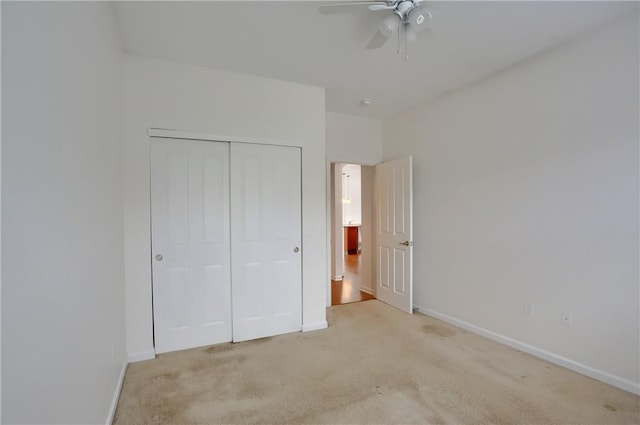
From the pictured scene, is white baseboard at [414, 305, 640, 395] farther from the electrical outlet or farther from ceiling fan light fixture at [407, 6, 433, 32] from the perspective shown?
ceiling fan light fixture at [407, 6, 433, 32]

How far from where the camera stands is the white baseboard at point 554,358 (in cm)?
220

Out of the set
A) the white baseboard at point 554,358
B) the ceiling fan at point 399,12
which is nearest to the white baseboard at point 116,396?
the ceiling fan at point 399,12

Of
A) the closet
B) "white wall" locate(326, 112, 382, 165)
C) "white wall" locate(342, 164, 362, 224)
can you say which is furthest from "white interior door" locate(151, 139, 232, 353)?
"white wall" locate(342, 164, 362, 224)

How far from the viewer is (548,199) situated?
104 inches

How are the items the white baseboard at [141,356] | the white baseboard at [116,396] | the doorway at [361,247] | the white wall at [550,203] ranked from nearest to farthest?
the white baseboard at [116,396] → the white wall at [550,203] → the white baseboard at [141,356] → the doorway at [361,247]

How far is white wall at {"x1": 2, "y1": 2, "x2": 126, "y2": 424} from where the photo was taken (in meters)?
0.79

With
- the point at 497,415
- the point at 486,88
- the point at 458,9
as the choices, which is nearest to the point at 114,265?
the point at 497,415

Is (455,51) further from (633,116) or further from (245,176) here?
(245,176)

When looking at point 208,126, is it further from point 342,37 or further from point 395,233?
Answer: point 395,233

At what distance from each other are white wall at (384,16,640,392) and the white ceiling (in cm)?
34

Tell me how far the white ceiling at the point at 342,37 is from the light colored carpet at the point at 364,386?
8.93 ft

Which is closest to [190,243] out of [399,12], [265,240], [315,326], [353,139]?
[265,240]

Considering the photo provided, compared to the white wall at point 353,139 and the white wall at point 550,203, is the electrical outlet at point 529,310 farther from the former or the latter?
the white wall at point 353,139

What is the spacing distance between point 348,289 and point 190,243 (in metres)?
3.08
